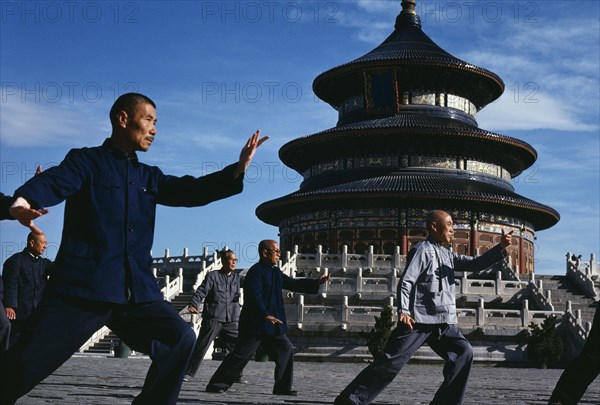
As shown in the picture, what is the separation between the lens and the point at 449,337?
7.25m

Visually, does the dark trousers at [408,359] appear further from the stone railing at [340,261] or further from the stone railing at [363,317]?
the stone railing at [340,261]

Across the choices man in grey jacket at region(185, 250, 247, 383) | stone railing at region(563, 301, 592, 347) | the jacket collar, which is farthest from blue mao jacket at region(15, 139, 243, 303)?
stone railing at region(563, 301, 592, 347)

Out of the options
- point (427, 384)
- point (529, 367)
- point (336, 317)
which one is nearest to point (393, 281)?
point (336, 317)

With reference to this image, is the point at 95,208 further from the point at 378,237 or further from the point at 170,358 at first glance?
the point at 378,237

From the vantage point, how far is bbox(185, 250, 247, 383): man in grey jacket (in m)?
11.6

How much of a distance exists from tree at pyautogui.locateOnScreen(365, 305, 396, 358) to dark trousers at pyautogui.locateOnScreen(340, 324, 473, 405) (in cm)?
1464

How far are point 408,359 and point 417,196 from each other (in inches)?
1294

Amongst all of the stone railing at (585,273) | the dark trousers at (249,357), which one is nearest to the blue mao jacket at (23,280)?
the dark trousers at (249,357)

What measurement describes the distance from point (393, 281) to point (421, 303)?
19149 mm

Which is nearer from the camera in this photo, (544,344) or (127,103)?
(127,103)

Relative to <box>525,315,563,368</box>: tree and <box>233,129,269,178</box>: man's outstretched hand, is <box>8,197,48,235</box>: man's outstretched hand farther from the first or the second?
<box>525,315,563,368</box>: tree

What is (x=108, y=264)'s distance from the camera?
4746mm

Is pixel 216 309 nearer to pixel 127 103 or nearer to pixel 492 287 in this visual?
pixel 127 103

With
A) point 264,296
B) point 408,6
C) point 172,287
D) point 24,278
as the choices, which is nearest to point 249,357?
point 264,296
